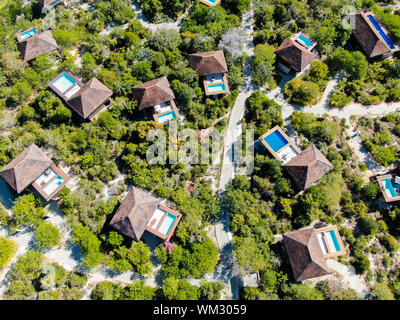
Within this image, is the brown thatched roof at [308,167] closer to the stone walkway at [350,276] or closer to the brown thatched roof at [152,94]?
the stone walkway at [350,276]

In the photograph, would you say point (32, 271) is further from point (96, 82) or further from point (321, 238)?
point (321, 238)

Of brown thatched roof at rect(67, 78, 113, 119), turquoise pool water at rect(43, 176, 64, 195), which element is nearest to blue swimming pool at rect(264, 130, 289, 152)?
brown thatched roof at rect(67, 78, 113, 119)

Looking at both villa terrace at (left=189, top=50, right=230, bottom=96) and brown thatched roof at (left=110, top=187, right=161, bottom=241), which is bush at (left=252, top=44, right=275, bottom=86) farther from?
brown thatched roof at (left=110, top=187, right=161, bottom=241)

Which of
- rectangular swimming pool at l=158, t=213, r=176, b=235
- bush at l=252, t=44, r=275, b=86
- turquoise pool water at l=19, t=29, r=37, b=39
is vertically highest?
turquoise pool water at l=19, t=29, r=37, b=39

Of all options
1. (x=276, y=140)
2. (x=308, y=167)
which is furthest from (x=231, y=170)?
(x=308, y=167)

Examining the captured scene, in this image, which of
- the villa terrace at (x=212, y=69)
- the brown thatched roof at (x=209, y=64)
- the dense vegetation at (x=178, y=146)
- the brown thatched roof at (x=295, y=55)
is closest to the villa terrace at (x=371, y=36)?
the dense vegetation at (x=178, y=146)

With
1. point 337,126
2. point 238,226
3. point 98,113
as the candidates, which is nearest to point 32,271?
point 98,113

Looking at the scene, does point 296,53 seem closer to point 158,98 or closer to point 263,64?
point 263,64
